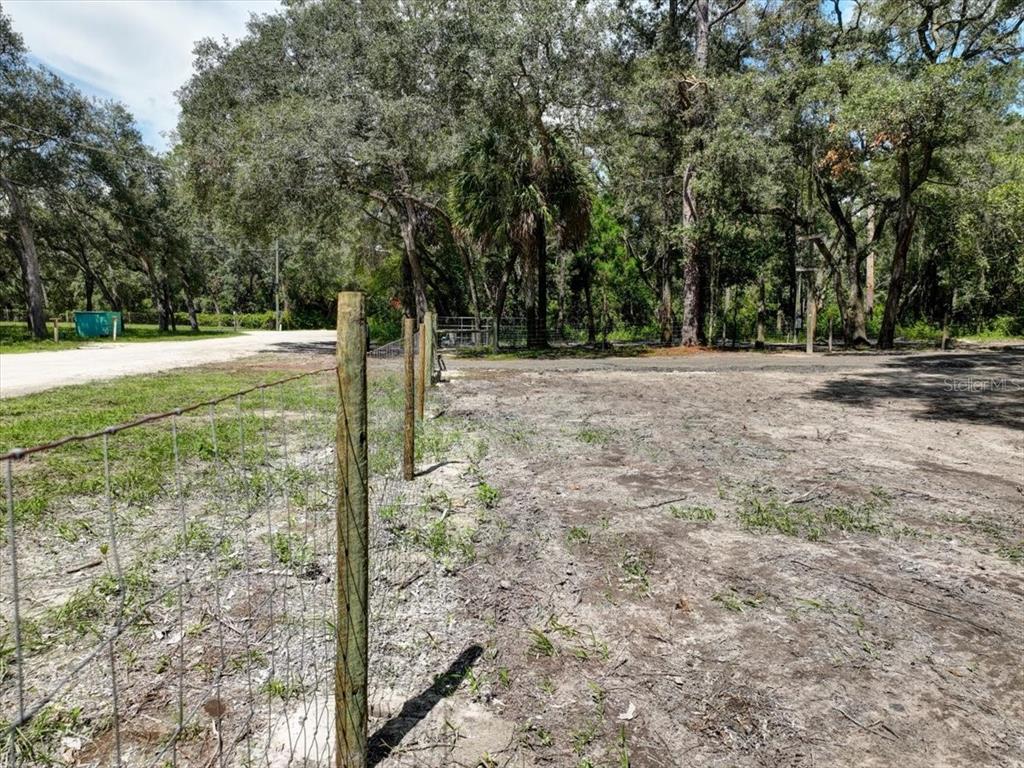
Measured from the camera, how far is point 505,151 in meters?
18.5

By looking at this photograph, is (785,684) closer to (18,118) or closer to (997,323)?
(18,118)

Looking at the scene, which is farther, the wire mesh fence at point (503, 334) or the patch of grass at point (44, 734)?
the wire mesh fence at point (503, 334)

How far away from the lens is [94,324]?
90.5 ft

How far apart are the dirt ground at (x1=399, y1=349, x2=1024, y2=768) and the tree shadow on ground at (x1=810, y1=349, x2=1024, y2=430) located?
1.62m

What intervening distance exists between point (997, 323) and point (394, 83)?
99.4 feet

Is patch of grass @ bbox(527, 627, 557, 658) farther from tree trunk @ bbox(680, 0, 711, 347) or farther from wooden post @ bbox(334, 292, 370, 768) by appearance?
tree trunk @ bbox(680, 0, 711, 347)

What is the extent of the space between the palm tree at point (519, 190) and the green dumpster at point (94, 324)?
1872 cm

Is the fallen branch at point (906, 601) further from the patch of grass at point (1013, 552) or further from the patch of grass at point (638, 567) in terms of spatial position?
the patch of grass at point (1013, 552)

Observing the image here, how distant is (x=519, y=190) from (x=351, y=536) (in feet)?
57.6

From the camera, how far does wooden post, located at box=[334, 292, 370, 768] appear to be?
2.01 meters

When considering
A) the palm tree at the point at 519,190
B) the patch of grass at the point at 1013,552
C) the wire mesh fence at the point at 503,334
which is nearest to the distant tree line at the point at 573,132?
the palm tree at the point at 519,190

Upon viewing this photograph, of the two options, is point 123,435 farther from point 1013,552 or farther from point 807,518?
point 1013,552

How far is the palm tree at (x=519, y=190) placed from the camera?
59.9 ft

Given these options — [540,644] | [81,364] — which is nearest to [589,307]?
[81,364]
